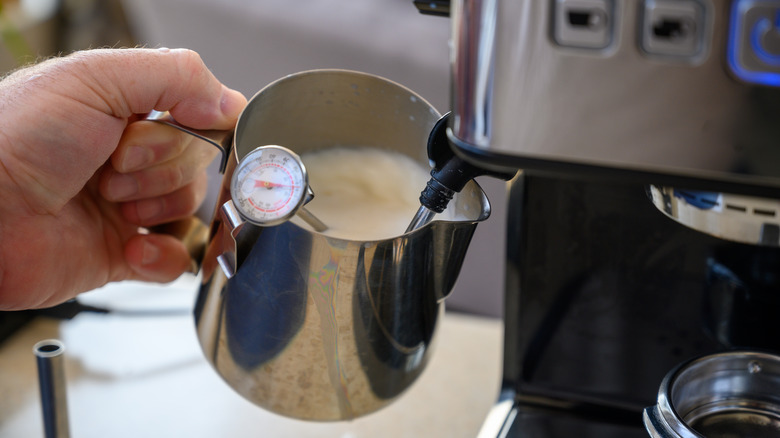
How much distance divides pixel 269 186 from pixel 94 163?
176 millimetres

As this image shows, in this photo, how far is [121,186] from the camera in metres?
0.53

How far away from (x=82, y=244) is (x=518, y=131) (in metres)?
0.38

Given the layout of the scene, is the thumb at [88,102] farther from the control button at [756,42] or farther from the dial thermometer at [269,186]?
the control button at [756,42]

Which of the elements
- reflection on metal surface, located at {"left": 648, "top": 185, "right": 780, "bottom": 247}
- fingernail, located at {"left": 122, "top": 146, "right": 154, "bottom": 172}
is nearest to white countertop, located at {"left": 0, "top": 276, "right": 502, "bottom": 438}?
fingernail, located at {"left": 122, "top": 146, "right": 154, "bottom": 172}

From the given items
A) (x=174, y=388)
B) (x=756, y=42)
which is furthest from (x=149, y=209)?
(x=756, y=42)

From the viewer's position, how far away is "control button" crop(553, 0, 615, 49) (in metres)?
0.24

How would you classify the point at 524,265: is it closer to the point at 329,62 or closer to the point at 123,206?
the point at 123,206

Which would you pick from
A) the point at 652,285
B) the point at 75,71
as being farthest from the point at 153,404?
the point at 652,285

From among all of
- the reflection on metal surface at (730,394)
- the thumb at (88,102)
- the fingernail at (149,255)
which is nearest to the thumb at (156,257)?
the fingernail at (149,255)

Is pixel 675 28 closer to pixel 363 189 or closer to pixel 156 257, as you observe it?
pixel 363 189

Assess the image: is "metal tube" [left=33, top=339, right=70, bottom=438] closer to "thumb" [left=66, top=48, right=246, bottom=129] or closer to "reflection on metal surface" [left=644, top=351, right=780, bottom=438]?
"thumb" [left=66, top=48, right=246, bottom=129]

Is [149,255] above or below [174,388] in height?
above

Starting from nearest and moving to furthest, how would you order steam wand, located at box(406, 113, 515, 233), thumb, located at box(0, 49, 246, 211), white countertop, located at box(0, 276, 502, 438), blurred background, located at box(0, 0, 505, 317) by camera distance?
1. steam wand, located at box(406, 113, 515, 233)
2. thumb, located at box(0, 49, 246, 211)
3. white countertop, located at box(0, 276, 502, 438)
4. blurred background, located at box(0, 0, 505, 317)

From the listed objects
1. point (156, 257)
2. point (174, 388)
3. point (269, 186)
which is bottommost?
point (174, 388)
